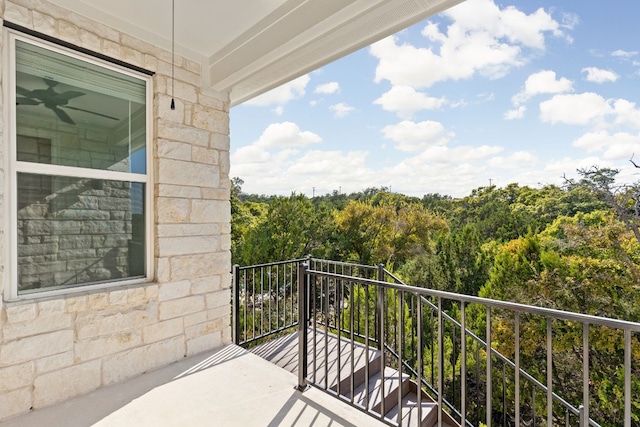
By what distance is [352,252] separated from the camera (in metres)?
13.9

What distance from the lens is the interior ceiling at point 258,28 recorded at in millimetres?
1874

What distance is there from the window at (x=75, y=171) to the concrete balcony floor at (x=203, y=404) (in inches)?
31.5

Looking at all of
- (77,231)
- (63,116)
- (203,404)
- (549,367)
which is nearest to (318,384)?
(203,404)

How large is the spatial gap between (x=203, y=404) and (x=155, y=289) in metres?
1.01

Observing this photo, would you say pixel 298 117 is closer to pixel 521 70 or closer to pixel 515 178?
pixel 521 70

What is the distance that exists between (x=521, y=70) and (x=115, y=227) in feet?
45.7

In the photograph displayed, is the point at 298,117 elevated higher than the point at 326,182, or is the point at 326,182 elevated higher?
the point at 298,117

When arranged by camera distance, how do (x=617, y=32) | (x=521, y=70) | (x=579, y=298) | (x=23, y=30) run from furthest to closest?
(x=521, y=70) → (x=617, y=32) → (x=579, y=298) → (x=23, y=30)

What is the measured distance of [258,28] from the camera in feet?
8.03

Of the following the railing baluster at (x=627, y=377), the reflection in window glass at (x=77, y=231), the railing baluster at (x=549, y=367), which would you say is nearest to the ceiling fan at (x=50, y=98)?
the reflection in window glass at (x=77, y=231)

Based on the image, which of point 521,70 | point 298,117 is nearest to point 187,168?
point 521,70

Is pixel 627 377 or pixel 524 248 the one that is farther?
pixel 524 248

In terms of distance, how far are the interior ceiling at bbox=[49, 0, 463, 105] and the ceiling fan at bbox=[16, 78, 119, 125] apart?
0.58 metres

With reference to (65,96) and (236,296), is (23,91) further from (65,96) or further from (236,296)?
(236,296)
